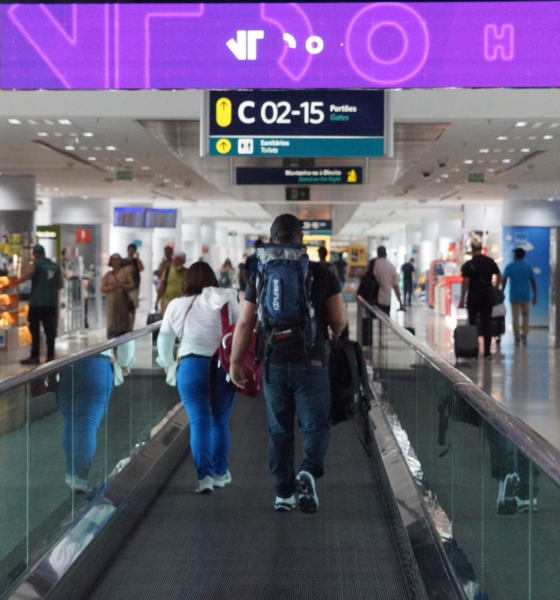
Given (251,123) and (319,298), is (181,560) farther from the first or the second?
(251,123)

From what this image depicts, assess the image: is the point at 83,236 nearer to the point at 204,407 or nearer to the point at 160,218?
the point at 160,218

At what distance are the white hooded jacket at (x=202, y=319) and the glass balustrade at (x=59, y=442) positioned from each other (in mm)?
419

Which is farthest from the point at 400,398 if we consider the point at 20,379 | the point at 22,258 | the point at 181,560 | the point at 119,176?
the point at 119,176

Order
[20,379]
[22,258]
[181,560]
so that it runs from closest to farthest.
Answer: [20,379], [181,560], [22,258]

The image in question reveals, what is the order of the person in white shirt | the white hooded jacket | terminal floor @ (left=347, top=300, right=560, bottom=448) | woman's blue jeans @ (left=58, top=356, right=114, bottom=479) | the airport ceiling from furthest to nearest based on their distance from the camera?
1. the person in white shirt
2. the airport ceiling
3. terminal floor @ (left=347, top=300, right=560, bottom=448)
4. the white hooded jacket
5. woman's blue jeans @ (left=58, top=356, right=114, bottom=479)

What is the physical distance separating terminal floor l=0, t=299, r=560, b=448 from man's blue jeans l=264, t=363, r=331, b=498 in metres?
3.37

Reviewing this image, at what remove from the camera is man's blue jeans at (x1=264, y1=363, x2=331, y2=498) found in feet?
18.2

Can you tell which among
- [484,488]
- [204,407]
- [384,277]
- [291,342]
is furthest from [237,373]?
[384,277]

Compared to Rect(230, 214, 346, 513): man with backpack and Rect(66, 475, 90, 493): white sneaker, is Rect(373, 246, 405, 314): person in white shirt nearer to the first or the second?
Rect(230, 214, 346, 513): man with backpack

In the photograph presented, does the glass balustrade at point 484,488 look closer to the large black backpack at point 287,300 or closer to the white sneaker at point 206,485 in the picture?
the large black backpack at point 287,300

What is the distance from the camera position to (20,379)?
400cm

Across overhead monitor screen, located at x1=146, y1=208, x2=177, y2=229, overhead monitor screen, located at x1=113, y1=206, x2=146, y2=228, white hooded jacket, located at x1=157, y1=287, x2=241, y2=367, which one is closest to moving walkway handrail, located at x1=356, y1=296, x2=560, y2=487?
white hooded jacket, located at x1=157, y1=287, x2=241, y2=367

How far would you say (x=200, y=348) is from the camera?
6.47 metres

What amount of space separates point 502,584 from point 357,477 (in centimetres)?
424
